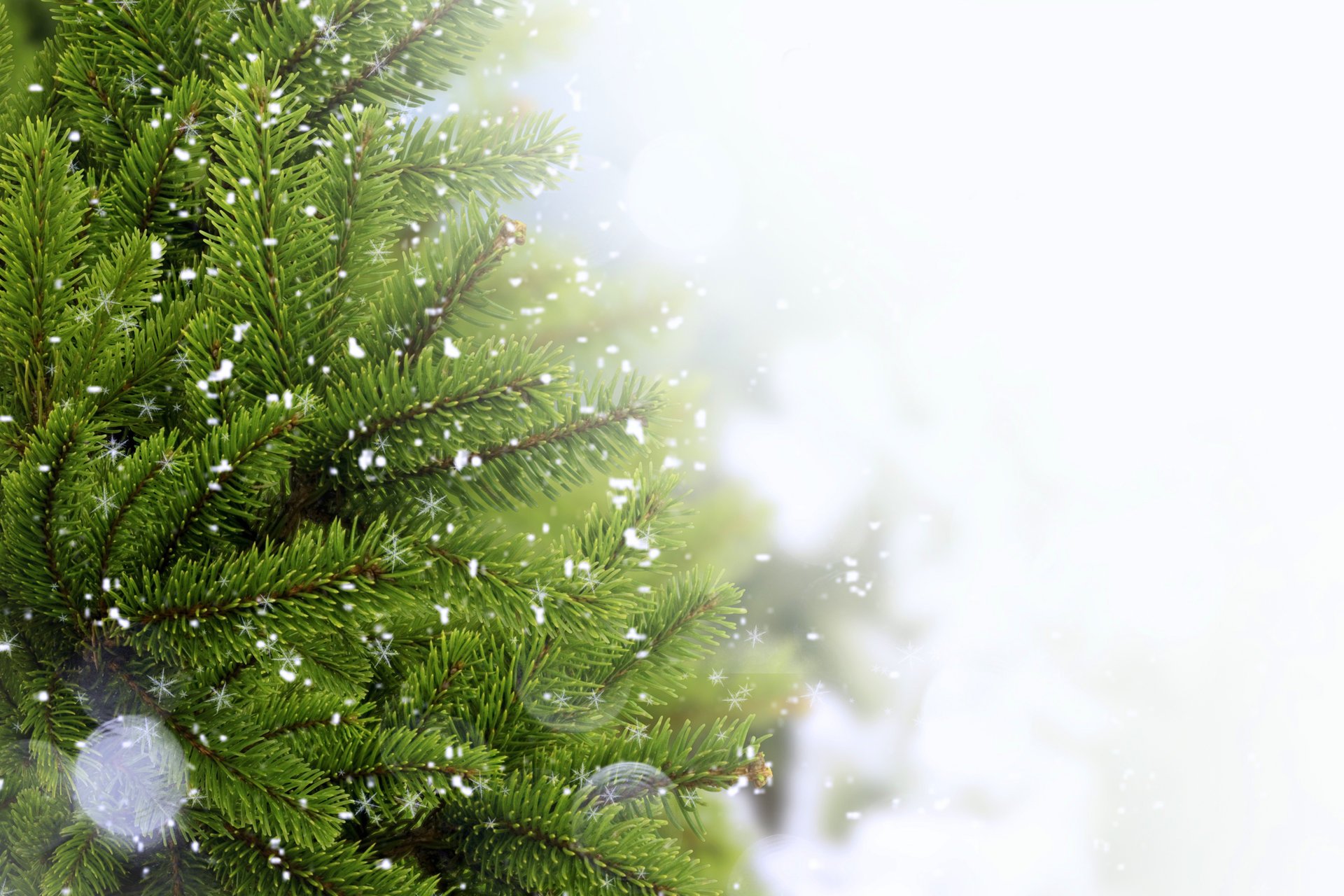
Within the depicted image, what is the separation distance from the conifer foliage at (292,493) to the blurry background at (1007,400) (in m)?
1.31

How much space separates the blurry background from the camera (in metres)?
2.64

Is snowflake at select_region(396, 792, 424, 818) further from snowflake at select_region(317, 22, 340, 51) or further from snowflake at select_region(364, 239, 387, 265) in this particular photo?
snowflake at select_region(317, 22, 340, 51)

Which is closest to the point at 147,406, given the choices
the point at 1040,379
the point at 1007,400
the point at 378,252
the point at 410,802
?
the point at 378,252

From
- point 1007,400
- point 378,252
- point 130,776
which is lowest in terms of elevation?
point 130,776

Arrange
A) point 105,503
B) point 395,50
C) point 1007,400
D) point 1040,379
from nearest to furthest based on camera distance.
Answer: point 105,503 → point 395,50 → point 1007,400 → point 1040,379

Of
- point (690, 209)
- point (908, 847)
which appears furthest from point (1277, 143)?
point (908, 847)

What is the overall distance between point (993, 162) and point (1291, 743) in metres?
3.11

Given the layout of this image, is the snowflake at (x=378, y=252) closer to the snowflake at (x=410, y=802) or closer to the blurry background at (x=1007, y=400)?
the snowflake at (x=410, y=802)

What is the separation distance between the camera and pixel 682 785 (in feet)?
1.65

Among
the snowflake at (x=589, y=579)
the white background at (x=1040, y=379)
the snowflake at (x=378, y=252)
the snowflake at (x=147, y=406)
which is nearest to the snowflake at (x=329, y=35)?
the snowflake at (x=378, y=252)

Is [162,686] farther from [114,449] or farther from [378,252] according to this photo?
[378,252]

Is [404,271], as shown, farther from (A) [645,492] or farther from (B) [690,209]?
(B) [690,209]

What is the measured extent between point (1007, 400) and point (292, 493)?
12.7ft

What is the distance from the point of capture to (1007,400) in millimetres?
3855
